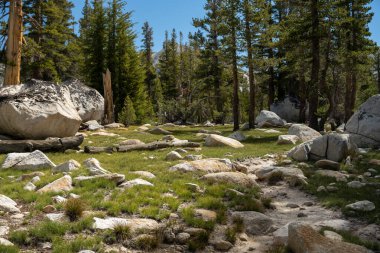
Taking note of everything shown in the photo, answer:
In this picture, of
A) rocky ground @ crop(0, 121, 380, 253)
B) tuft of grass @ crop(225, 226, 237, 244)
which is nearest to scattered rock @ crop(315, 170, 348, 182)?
rocky ground @ crop(0, 121, 380, 253)

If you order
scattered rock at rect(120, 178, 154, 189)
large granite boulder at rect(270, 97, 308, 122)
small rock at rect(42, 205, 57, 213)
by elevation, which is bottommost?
small rock at rect(42, 205, 57, 213)

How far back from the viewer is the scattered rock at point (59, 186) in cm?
906

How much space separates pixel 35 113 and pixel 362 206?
1392 centimetres

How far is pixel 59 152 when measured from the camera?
53.6ft

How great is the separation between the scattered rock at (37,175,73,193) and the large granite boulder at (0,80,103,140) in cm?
864

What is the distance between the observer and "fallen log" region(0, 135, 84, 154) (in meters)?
15.2

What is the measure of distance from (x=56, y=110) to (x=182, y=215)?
11.9 meters

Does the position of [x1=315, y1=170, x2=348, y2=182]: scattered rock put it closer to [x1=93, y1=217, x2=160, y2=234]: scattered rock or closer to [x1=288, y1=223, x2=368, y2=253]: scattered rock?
[x1=288, y1=223, x2=368, y2=253]: scattered rock

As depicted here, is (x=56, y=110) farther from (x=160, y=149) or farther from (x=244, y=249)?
(x=244, y=249)

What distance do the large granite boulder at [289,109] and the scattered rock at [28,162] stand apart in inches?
1366

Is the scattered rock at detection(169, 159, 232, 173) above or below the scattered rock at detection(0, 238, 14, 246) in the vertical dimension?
above

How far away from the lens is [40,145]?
15.8m

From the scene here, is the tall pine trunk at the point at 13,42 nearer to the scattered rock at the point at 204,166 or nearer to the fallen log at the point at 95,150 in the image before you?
the fallen log at the point at 95,150

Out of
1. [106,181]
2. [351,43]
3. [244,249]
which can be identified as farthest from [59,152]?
[351,43]
